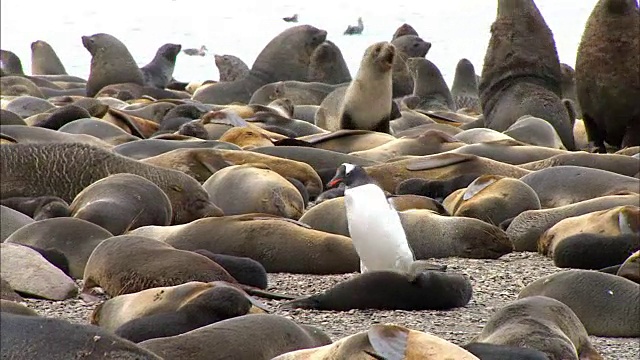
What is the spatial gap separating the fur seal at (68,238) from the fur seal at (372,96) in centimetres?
538

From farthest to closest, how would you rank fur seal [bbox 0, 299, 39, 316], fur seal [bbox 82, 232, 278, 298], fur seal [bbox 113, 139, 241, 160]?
fur seal [bbox 113, 139, 241, 160], fur seal [bbox 82, 232, 278, 298], fur seal [bbox 0, 299, 39, 316]

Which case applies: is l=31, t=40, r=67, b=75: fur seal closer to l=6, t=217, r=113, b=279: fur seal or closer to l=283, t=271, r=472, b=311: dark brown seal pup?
l=6, t=217, r=113, b=279: fur seal

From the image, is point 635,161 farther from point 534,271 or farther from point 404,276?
point 404,276

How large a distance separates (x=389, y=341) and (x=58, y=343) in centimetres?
69

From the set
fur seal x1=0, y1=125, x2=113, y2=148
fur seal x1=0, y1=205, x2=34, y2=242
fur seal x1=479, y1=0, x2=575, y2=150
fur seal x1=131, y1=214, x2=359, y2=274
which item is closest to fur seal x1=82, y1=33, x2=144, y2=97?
fur seal x1=479, y1=0, x2=575, y2=150

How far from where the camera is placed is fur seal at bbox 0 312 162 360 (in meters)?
2.47

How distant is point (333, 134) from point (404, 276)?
452cm

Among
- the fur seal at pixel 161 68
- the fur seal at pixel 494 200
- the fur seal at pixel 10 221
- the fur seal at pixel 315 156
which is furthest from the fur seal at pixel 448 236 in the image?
the fur seal at pixel 161 68

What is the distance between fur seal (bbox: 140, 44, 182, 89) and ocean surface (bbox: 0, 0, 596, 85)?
4.83 m

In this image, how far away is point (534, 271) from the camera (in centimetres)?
526

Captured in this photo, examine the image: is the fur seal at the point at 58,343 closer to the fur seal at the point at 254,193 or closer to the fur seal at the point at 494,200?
the fur seal at the point at 254,193

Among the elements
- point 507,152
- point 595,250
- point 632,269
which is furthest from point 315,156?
point 632,269

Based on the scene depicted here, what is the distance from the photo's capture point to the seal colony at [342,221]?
Answer: 333 centimetres

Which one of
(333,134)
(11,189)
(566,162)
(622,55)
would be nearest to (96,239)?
(11,189)
